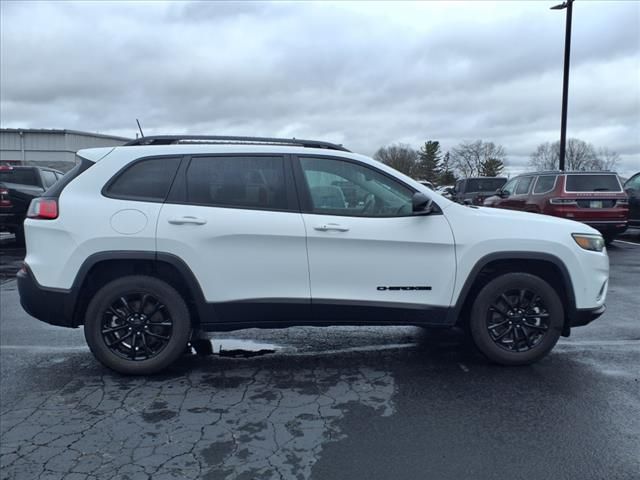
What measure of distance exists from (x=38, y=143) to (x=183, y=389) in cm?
3774

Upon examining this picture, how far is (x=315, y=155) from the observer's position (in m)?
4.47

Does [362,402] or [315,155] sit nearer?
[362,402]

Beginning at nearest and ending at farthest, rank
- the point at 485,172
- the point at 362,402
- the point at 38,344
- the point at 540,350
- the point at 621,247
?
1. the point at 362,402
2. the point at 540,350
3. the point at 38,344
4. the point at 621,247
5. the point at 485,172

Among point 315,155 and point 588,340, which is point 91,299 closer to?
point 315,155

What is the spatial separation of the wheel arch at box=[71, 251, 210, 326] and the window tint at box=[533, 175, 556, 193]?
9.97 m

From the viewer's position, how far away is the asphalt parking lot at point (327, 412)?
3.01m

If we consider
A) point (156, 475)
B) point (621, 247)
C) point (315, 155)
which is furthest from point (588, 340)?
point (621, 247)

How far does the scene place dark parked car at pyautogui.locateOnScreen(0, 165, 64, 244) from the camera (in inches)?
481

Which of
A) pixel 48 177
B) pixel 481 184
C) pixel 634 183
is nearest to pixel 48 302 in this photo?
pixel 48 177

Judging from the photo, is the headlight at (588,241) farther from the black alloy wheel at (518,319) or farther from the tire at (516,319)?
the black alloy wheel at (518,319)

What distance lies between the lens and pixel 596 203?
1165 centimetres

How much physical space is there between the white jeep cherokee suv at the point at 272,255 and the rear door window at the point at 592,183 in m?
8.13

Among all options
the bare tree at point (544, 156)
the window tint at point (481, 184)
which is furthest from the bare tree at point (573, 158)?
the window tint at point (481, 184)

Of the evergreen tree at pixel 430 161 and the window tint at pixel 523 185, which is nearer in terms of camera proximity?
the window tint at pixel 523 185
